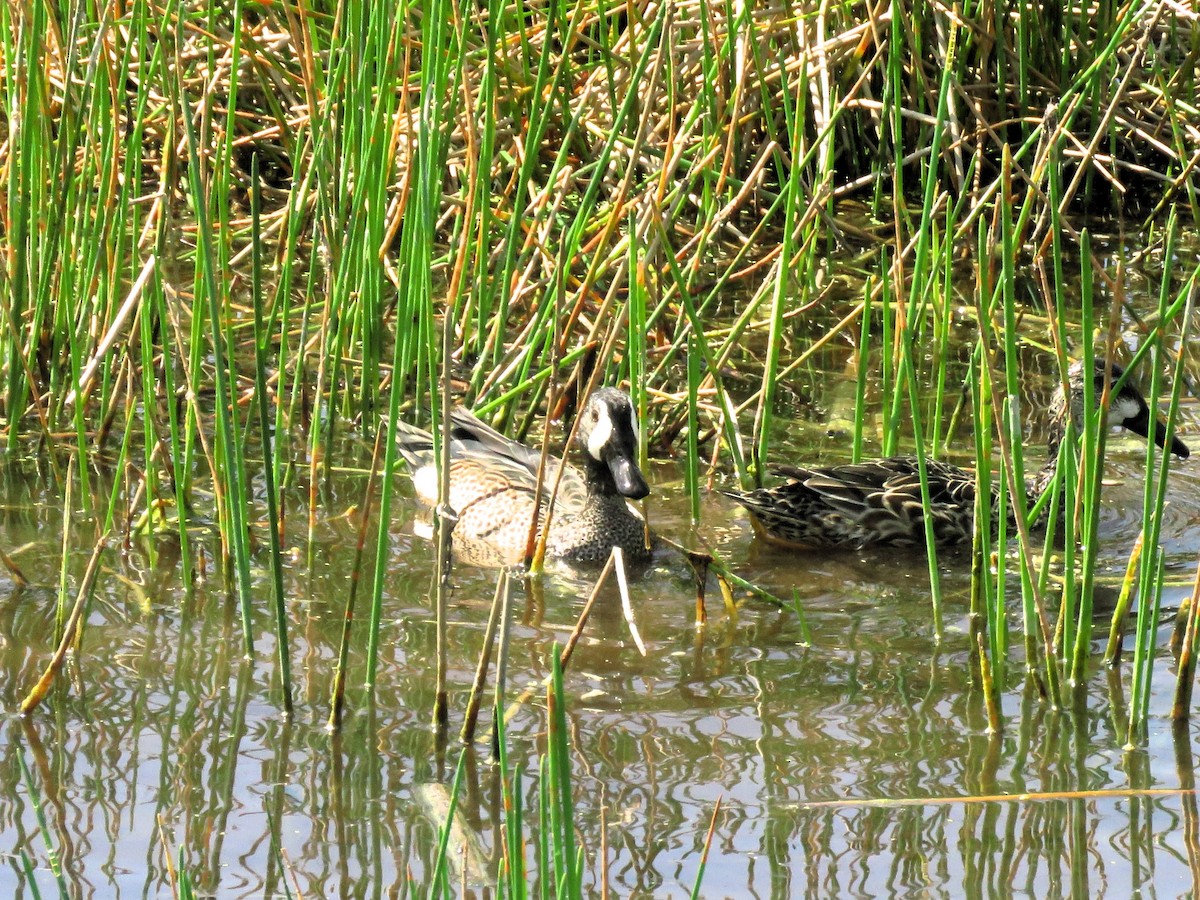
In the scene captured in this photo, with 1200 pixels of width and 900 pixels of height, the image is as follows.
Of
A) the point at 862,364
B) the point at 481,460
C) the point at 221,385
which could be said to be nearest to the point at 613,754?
the point at 221,385

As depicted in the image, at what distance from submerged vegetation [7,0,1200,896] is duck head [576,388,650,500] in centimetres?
10

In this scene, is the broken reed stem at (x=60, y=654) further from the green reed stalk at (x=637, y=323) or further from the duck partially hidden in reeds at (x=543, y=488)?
the green reed stalk at (x=637, y=323)

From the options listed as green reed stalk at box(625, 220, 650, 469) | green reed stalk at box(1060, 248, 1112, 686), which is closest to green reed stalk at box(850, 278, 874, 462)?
green reed stalk at box(625, 220, 650, 469)

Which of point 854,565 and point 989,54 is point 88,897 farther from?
point 989,54

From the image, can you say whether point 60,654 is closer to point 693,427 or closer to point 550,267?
point 693,427

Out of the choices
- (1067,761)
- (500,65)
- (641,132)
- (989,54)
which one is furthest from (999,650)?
(989,54)

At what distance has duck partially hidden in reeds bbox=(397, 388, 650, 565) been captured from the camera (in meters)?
4.94

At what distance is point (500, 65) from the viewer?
20.9ft

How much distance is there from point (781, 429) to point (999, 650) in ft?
7.86

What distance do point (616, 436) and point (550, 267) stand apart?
117 centimetres

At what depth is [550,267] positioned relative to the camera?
5.89 metres

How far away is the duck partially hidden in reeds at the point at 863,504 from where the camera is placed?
5031mm

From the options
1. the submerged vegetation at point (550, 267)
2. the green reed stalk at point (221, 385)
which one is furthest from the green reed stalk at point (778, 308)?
the green reed stalk at point (221, 385)

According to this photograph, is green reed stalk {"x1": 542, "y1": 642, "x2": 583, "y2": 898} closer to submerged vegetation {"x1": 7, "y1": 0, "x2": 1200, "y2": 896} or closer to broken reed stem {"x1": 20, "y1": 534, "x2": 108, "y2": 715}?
submerged vegetation {"x1": 7, "y1": 0, "x2": 1200, "y2": 896}
